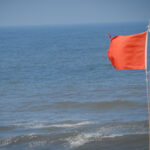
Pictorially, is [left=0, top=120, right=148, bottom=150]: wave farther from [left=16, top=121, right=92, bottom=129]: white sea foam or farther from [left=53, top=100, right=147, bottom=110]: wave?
[left=53, top=100, right=147, bottom=110]: wave

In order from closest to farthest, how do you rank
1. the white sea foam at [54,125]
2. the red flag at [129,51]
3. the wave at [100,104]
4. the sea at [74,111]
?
the red flag at [129,51], the sea at [74,111], the white sea foam at [54,125], the wave at [100,104]

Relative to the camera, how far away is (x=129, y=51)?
12008mm

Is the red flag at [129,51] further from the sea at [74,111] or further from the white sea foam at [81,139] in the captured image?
the white sea foam at [81,139]

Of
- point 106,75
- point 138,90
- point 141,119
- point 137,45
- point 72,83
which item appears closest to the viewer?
point 137,45

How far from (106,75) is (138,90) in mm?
9299

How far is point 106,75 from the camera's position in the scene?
37.8 m

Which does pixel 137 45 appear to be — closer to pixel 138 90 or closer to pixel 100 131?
pixel 100 131

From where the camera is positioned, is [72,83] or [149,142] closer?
[149,142]

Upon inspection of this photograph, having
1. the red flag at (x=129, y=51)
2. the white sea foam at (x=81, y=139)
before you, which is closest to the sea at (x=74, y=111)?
the white sea foam at (x=81, y=139)

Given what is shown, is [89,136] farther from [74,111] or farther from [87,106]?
[87,106]

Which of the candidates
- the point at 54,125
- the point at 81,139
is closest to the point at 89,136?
the point at 81,139

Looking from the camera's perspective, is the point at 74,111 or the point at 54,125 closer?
the point at 54,125

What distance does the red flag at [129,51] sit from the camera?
463 inches

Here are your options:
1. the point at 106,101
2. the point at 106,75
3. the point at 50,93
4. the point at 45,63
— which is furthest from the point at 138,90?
the point at 45,63
